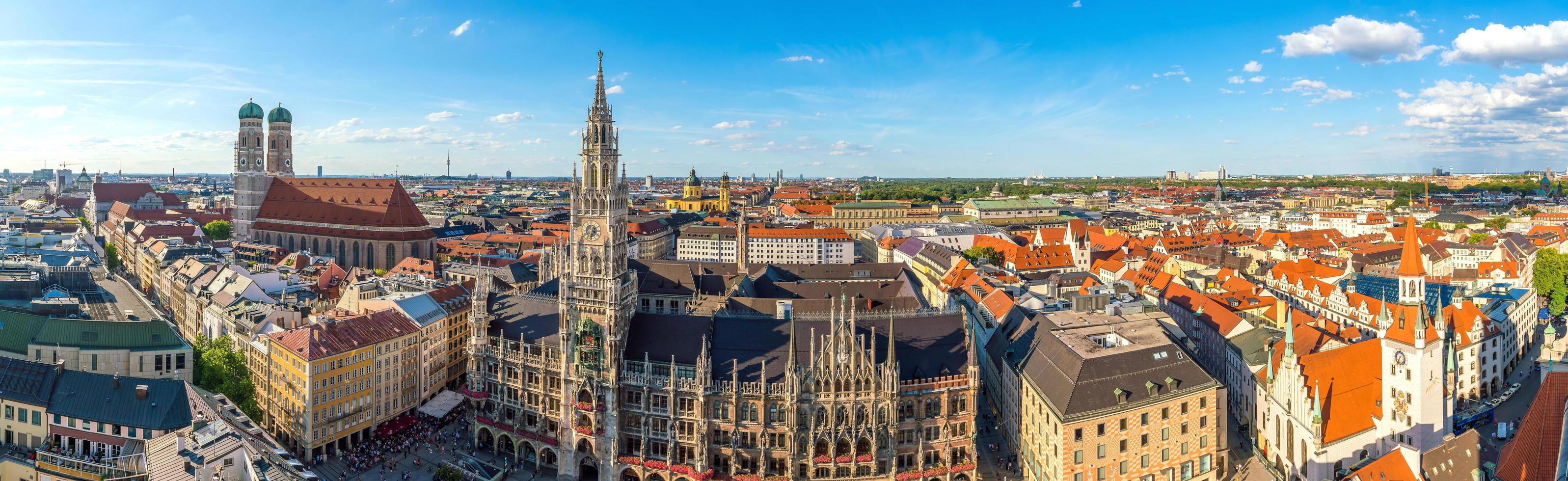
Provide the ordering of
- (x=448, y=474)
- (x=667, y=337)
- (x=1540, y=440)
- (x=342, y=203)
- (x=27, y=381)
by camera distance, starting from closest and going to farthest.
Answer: (x=1540, y=440), (x=27, y=381), (x=448, y=474), (x=667, y=337), (x=342, y=203)

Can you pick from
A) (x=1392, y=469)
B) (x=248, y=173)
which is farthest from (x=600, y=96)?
(x=248, y=173)

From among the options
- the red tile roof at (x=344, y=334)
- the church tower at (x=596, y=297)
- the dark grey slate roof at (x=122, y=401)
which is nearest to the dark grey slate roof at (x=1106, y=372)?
the church tower at (x=596, y=297)

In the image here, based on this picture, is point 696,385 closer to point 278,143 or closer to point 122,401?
point 122,401

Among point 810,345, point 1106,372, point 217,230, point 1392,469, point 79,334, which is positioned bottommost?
point 1392,469

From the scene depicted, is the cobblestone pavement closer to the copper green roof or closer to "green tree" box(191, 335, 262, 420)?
"green tree" box(191, 335, 262, 420)

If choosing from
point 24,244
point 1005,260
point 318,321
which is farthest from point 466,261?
point 1005,260

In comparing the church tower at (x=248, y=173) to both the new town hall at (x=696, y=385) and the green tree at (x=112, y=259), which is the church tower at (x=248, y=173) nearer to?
the green tree at (x=112, y=259)
